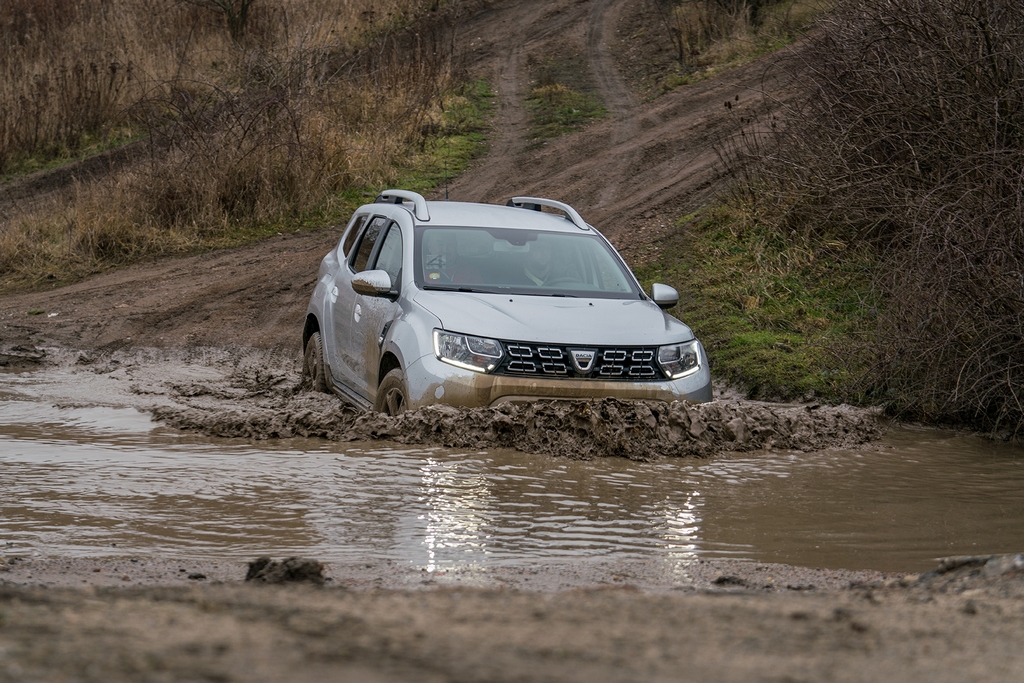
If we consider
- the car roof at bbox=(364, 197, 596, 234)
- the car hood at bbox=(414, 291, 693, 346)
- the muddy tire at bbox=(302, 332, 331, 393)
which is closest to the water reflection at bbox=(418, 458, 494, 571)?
the car hood at bbox=(414, 291, 693, 346)

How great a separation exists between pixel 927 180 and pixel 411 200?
4973 millimetres

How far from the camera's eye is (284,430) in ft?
23.0

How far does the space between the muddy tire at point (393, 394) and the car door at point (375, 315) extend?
22 centimetres

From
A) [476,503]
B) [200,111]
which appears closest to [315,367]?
[476,503]

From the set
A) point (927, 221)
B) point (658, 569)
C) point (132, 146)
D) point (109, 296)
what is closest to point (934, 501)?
point (658, 569)

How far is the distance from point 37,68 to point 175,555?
825 inches

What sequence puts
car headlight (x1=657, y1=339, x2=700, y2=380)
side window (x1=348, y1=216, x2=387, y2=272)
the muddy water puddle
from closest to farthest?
the muddy water puddle < car headlight (x1=657, y1=339, x2=700, y2=380) < side window (x1=348, y1=216, x2=387, y2=272)

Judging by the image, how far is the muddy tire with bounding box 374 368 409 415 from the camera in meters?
6.72

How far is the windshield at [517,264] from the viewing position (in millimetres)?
7434

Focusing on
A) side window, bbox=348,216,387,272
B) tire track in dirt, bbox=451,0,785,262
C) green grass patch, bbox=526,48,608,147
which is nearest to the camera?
side window, bbox=348,216,387,272

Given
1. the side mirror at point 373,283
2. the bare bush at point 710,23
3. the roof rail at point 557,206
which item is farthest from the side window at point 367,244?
the bare bush at point 710,23

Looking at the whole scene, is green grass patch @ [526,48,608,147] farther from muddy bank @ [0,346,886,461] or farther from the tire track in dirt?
muddy bank @ [0,346,886,461]

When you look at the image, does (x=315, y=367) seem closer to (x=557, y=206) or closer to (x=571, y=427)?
(x=557, y=206)

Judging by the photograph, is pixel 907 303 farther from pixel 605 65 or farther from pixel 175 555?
pixel 605 65
